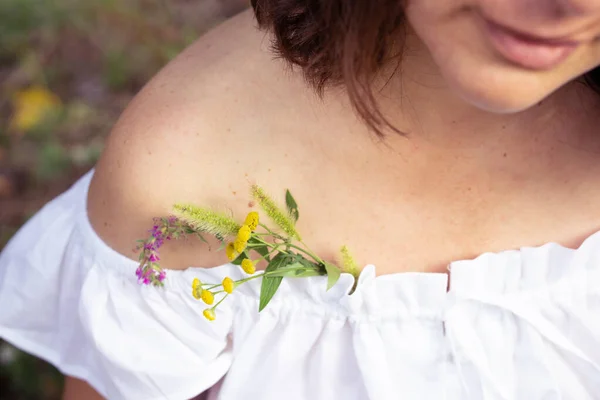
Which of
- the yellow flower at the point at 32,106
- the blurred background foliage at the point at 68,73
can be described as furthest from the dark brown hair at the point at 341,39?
the yellow flower at the point at 32,106

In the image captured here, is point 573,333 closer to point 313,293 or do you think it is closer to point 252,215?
point 313,293

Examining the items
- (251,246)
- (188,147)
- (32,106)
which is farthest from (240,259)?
(32,106)

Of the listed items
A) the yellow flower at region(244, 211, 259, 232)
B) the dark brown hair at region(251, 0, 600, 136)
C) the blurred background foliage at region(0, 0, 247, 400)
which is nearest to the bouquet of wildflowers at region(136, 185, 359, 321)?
the yellow flower at region(244, 211, 259, 232)

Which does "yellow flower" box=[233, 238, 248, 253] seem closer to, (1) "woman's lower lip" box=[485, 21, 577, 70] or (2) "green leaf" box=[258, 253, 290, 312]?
(2) "green leaf" box=[258, 253, 290, 312]

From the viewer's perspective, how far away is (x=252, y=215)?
0.98 meters

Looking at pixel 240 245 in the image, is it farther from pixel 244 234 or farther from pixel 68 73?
pixel 68 73

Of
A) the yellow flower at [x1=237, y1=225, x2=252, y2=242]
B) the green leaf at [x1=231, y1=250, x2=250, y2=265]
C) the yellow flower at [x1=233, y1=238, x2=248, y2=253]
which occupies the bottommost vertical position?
the green leaf at [x1=231, y1=250, x2=250, y2=265]

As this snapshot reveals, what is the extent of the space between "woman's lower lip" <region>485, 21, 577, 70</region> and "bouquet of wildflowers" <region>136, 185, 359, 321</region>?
399 millimetres

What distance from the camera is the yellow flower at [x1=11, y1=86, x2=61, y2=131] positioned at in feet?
8.40

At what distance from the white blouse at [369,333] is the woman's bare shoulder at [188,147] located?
9cm

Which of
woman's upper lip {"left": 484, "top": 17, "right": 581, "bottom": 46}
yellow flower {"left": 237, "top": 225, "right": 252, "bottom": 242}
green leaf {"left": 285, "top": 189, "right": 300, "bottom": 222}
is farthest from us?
green leaf {"left": 285, "top": 189, "right": 300, "bottom": 222}

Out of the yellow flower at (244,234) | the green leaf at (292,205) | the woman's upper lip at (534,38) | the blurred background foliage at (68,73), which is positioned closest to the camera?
the woman's upper lip at (534,38)

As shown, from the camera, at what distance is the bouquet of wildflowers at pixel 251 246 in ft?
3.25

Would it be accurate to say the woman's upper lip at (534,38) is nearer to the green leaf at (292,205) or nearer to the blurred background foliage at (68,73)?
the green leaf at (292,205)
